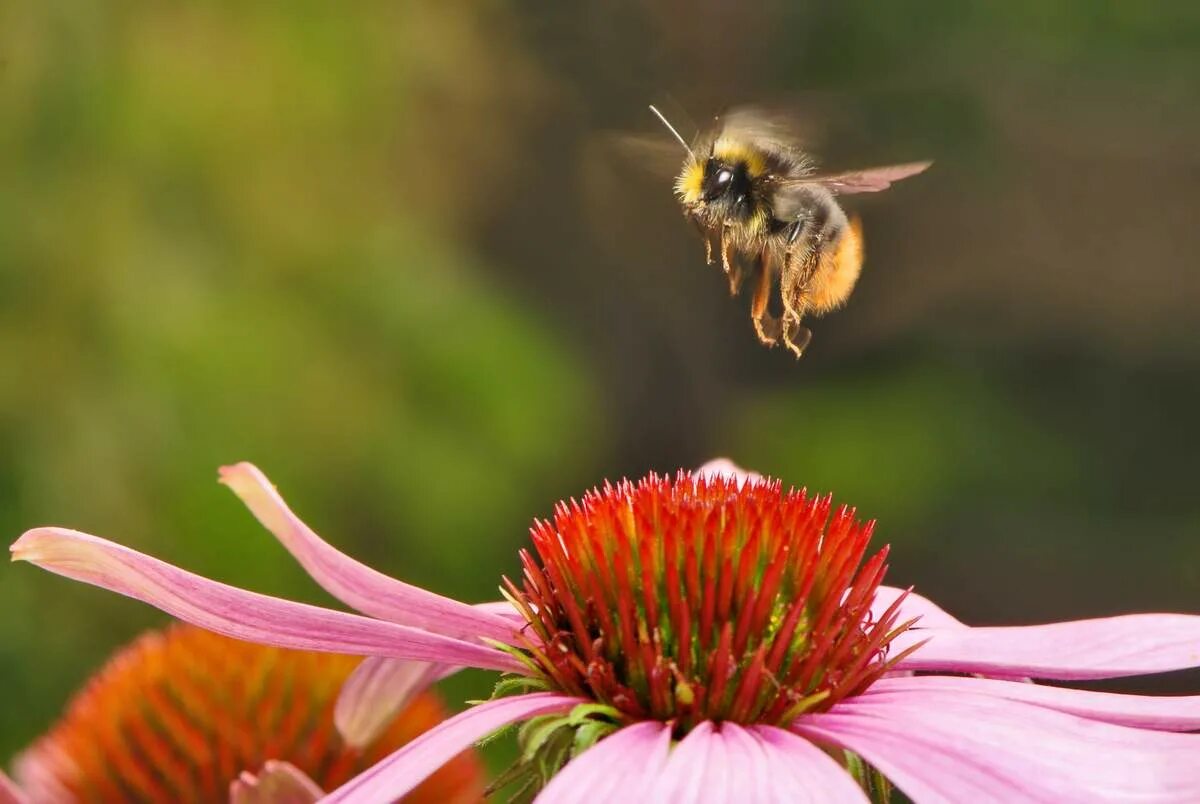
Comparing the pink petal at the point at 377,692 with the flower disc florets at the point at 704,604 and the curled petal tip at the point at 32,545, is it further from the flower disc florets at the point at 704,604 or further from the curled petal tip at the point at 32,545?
the curled petal tip at the point at 32,545

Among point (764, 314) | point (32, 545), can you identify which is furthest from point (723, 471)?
point (32, 545)

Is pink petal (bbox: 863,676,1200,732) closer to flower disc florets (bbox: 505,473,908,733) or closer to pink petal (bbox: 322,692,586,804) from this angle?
flower disc florets (bbox: 505,473,908,733)

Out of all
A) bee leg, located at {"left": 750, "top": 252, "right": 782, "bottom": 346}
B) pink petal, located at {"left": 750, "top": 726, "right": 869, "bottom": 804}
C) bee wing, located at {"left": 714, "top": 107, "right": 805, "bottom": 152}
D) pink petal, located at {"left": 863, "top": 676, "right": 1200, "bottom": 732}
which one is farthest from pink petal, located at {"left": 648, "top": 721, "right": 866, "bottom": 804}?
bee wing, located at {"left": 714, "top": 107, "right": 805, "bottom": 152}

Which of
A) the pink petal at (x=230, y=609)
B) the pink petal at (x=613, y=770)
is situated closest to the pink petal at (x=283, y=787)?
the pink petal at (x=230, y=609)

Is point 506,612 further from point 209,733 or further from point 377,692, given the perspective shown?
point 209,733

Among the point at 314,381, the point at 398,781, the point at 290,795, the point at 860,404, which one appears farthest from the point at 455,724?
the point at 860,404

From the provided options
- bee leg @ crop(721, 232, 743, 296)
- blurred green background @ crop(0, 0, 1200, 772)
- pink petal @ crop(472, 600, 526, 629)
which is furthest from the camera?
blurred green background @ crop(0, 0, 1200, 772)

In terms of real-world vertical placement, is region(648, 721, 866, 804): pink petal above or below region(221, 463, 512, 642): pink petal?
below
